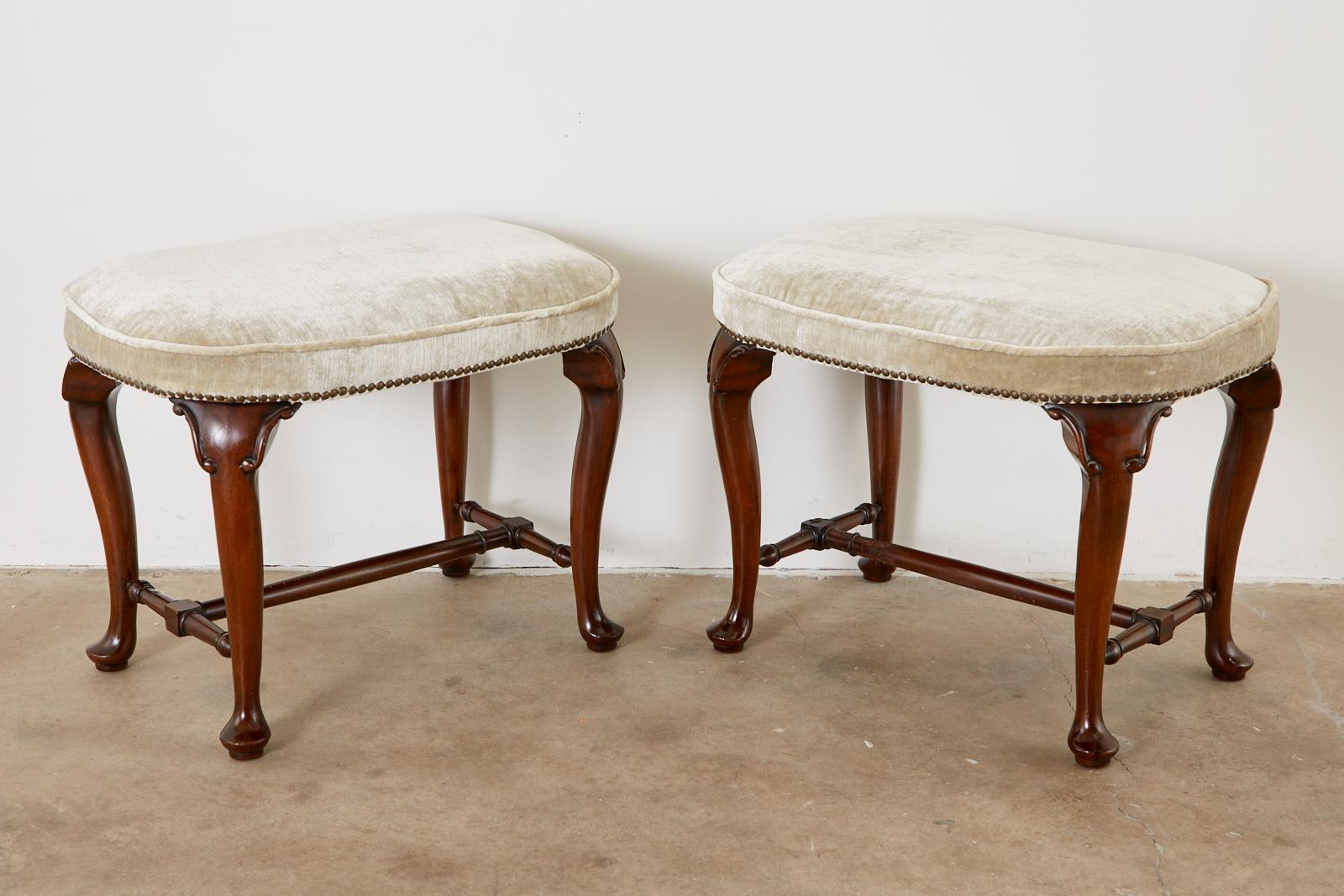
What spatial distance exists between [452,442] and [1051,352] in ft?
3.33

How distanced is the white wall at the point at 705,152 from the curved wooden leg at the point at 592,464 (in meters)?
0.31

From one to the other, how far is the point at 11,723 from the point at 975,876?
1207 mm

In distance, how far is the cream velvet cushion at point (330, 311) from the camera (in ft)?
4.74

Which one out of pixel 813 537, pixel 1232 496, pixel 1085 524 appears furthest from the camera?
pixel 813 537

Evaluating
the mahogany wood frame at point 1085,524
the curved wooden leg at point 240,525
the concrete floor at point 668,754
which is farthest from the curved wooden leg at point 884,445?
the curved wooden leg at point 240,525

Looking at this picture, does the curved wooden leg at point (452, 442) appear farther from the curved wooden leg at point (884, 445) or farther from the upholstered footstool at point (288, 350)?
the curved wooden leg at point (884, 445)

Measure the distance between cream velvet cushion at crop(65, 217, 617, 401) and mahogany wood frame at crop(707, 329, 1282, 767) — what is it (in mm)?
259

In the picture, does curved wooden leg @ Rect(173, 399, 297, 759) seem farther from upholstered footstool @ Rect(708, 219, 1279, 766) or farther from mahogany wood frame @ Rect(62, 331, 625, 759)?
upholstered footstool @ Rect(708, 219, 1279, 766)

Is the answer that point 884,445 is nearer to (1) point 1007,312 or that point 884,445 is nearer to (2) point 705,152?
(2) point 705,152

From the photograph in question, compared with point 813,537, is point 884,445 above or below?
above

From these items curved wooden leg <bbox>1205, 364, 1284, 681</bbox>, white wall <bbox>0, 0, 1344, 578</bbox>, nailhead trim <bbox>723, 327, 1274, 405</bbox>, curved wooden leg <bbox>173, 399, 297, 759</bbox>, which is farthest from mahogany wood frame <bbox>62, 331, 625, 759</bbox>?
curved wooden leg <bbox>1205, 364, 1284, 681</bbox>

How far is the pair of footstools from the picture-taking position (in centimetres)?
145

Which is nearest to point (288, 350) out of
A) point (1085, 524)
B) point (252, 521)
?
point (252, 521)

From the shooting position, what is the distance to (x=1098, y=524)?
151 cm
